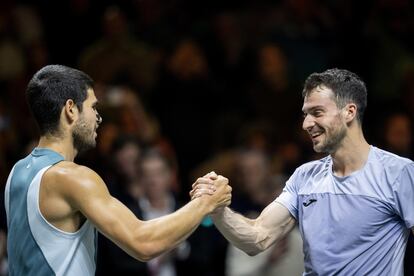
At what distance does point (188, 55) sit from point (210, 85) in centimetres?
37

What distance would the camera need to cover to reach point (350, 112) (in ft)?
16.2

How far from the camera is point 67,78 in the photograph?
4.71 metres

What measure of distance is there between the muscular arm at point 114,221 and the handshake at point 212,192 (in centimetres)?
31

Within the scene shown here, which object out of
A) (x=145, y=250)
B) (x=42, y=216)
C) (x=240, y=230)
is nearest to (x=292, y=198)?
(x=240, y=230)

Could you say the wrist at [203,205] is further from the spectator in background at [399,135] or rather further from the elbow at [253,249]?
the spectator in background at [399,135]

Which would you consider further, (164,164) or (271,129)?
(271,129)

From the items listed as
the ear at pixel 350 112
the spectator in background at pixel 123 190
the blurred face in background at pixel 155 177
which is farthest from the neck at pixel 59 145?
the blurred face in background at pixel 155 177

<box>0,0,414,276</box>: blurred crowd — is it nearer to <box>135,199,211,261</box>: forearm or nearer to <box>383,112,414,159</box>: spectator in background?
<box>383,112,414,159</box>: spectator in background

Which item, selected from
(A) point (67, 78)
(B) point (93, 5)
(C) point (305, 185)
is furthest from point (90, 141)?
(B) point (93, 5)

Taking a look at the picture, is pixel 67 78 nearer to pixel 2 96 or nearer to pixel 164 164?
pixel 164 164

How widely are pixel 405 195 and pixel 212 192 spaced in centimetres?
98

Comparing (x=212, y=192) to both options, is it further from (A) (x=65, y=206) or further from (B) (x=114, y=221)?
(A) (x=65, y=206)

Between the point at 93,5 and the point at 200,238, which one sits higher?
the point at 93,5

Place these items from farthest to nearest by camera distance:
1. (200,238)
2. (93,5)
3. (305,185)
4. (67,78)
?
(93,5) → (200,238) → (305,185) → (67,78)
